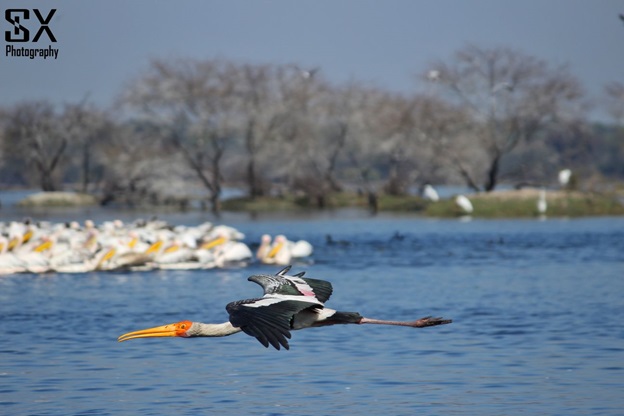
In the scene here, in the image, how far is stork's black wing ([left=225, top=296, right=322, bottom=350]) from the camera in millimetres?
8531

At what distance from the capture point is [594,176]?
166ft

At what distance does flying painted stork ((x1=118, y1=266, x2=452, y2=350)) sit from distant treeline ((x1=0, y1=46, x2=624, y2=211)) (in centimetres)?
4209

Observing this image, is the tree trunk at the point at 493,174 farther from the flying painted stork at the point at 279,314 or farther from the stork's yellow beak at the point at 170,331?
the stork's yellow beak at the point at 170,331

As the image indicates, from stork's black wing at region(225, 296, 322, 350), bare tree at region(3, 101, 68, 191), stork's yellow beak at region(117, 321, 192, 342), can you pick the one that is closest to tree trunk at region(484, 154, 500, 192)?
bare tree at region(3, 101, 68, 191)

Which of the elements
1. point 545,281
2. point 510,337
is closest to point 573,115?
point 545,281

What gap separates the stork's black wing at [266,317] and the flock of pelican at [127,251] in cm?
1619

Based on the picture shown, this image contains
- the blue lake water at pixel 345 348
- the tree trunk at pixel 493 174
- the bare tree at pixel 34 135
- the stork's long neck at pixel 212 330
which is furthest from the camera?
the bare tree at pixel 34 135

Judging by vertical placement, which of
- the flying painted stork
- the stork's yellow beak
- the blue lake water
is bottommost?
the blue lake water

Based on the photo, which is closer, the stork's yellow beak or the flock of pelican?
the stork's yellow beak

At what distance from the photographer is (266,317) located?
8.88m

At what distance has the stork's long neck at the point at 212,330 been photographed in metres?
10.2

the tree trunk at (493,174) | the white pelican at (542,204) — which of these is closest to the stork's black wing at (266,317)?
the white pelican at (542,204)

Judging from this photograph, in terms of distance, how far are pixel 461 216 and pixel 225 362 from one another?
3569 centimetres

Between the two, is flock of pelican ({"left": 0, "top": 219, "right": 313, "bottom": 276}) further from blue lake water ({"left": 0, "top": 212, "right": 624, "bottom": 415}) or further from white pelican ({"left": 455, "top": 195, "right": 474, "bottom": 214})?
white pelican ({"left": 455, "top": 195, "right": 474, "bottom": 214})
